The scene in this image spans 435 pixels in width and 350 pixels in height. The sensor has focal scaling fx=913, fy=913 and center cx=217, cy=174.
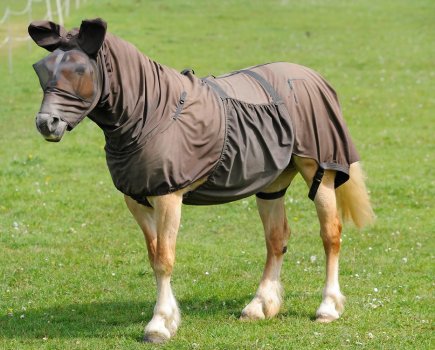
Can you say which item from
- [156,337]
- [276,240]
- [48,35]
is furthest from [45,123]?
[276,240]

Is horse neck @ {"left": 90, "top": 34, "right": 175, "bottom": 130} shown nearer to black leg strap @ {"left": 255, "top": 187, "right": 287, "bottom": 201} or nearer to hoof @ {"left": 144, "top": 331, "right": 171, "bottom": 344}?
hoof @ {"left": 144, "top": 331, "right": 171, "bottom": 344}

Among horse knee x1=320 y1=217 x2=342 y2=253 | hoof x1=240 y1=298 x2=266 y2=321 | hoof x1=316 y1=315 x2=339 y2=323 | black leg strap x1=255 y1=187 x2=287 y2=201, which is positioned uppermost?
black leg strap x1=255 y1=187 x2=287 y2=201

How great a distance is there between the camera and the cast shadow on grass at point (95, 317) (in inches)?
284

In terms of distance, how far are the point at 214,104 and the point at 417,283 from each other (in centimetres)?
292

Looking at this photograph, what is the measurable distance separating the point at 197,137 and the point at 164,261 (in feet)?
3.16

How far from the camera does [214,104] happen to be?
22.9 ft

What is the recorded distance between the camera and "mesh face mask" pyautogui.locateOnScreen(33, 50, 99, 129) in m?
6.16

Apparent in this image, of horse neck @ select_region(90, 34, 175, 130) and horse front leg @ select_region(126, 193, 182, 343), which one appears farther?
horse front leg @ select_region(126, 193, 182, 343)

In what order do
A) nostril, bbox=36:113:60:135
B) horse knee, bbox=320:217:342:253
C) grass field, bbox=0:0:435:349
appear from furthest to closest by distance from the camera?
horse knee, bbox=320:217:342:253
grass field, bbox=0:0:435:349
nostril, bbox=36:113:60:135

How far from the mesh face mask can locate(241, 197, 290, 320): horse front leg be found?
7.62ft

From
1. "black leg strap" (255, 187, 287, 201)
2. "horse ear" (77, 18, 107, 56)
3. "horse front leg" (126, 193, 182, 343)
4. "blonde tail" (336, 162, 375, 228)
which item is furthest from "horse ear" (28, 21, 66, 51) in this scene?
"blonde tail" (336, 162, 375, 228)

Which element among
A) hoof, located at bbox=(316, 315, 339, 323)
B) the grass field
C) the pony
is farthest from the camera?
hoof, located at bbox=(316, 315, 339, 323)

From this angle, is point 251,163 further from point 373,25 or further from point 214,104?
point 373,25

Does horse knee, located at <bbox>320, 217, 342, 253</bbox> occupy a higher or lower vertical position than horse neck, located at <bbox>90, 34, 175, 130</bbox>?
lower
